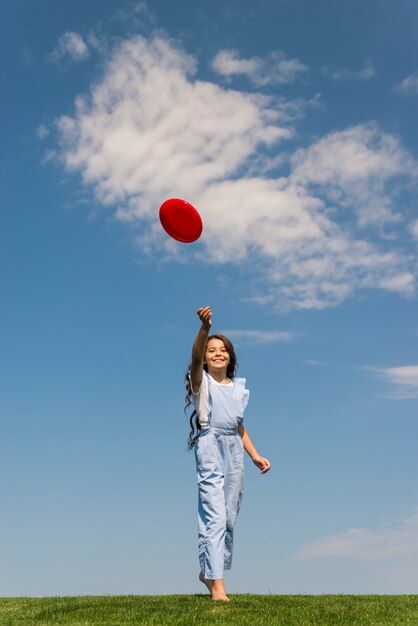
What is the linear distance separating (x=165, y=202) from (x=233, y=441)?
313 cm

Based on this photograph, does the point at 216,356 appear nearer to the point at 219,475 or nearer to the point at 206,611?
the point at 219,475

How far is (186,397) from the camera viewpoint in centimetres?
897

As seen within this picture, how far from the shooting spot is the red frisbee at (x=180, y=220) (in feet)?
30.9

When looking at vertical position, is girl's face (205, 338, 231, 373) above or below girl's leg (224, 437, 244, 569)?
above

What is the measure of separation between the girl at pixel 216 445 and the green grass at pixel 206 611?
588mm

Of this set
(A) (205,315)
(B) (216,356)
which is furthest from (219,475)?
(A) (205,315)

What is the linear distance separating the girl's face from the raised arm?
596mm

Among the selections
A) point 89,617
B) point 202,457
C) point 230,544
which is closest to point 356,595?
point 230,544

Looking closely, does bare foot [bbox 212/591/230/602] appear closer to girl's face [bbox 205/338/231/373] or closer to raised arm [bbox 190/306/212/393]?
raised arm [bbox 190/306/212/393]

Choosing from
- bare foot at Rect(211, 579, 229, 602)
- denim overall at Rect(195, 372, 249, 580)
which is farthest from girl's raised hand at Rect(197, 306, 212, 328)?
bare foot at Rect(211, 579, 229, 602)


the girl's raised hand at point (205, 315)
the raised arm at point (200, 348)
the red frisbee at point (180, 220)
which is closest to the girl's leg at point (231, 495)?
the raised arm at point (200, 348)

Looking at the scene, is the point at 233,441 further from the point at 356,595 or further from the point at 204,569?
the point at 356,595

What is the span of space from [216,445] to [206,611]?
184 cm

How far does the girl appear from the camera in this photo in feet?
27.7
